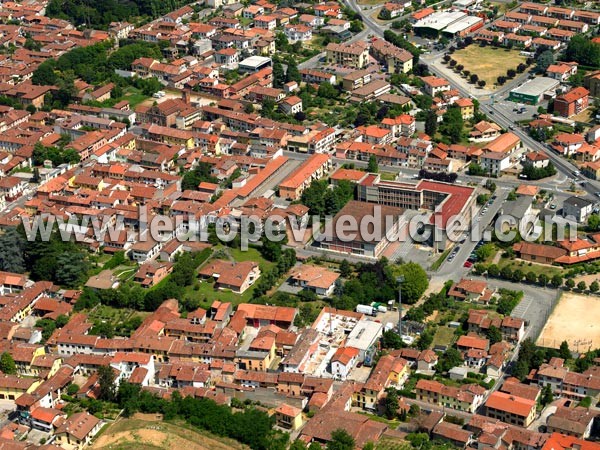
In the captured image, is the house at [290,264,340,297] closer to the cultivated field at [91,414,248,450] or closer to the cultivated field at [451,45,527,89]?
the cultivated field at [91,414,248,450]

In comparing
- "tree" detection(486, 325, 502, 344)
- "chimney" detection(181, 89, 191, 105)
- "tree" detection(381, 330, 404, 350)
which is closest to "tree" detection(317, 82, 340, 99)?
"chimney" detection(181, 89, 191, 105)

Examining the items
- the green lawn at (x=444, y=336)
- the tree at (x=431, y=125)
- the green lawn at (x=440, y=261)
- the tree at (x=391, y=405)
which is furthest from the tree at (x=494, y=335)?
the tree at (x=431, y=125)

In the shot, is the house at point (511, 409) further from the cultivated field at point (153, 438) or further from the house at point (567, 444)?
the cultivated field at point (153, 438)

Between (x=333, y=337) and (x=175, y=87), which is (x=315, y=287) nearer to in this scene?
(x=333, y=337)

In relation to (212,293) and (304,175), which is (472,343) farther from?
(304,175)

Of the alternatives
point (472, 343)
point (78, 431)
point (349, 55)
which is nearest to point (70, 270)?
point (78, 431)

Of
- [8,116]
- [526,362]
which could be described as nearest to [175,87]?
[8,116]
